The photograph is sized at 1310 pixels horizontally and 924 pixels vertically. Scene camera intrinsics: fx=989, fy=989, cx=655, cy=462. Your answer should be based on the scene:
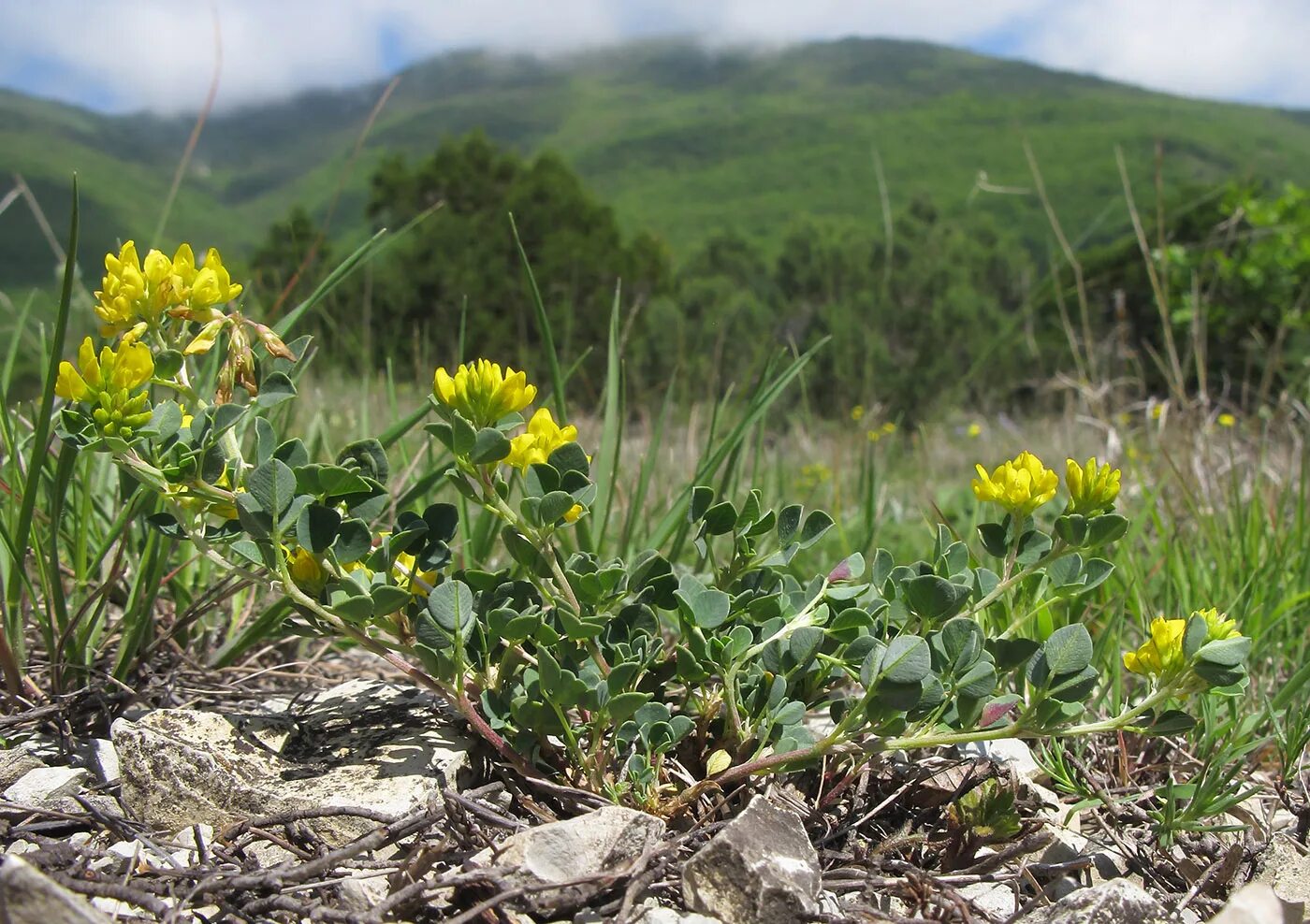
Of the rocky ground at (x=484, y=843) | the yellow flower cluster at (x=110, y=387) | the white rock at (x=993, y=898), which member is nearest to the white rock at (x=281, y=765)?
the rocky ground at (x=484, y=843)

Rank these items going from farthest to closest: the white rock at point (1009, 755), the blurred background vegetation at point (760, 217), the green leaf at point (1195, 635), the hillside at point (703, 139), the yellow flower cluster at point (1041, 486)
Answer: the hillside at point (703, 139) < the blurred background vegetation at point (760, 217) < the white rock at point (1009, 755) < the yellow flower cluster at point (1041, 486) < the green leaf at point (1195, 635)

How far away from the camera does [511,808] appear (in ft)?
3.61

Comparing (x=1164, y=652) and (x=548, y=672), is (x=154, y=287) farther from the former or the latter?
(x=1164, y=652)

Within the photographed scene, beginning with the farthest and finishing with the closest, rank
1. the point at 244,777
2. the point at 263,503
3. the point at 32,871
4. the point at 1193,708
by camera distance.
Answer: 1. the point at 1193,708
2. the point at 244,777
3. the point at 263,503
4. the point at 32,871

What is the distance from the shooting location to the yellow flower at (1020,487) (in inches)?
43.8

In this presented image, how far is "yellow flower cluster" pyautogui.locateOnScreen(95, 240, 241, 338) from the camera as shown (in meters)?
1.02

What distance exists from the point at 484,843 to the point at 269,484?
16.0 inches

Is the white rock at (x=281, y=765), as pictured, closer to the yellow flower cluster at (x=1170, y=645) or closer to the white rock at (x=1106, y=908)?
the white rock at (x=1106, y=908)

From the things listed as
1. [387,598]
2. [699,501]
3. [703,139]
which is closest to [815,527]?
[699,501]

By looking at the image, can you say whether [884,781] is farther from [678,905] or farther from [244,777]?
[244,777]

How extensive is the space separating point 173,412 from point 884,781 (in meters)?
0.90

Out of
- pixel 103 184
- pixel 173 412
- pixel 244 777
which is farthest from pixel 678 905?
pixel 103 184

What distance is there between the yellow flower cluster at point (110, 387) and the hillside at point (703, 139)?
24.1 metres

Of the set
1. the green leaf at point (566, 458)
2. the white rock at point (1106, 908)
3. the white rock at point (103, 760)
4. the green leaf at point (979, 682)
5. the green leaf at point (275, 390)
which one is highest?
the green leaf at point (275, 390)
